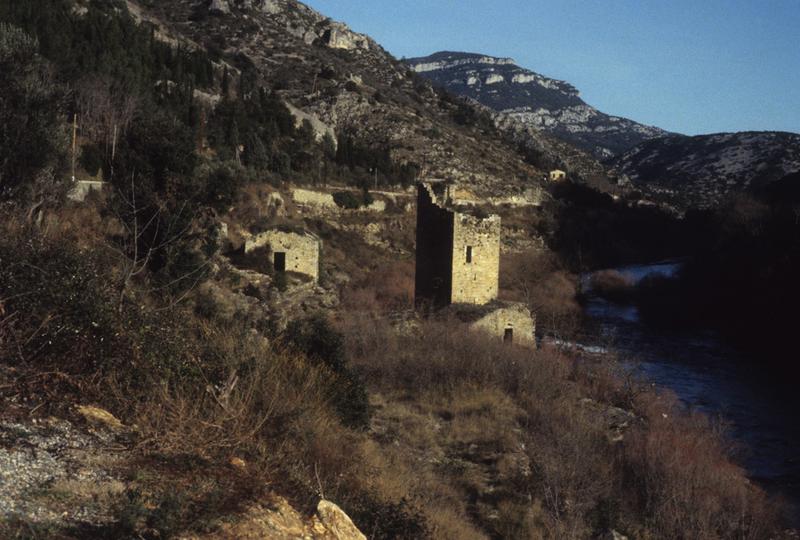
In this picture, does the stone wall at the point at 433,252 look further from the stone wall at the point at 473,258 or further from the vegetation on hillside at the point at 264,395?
A: the vegetation on hillside at the point at 264,395

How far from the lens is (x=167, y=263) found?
12539mm

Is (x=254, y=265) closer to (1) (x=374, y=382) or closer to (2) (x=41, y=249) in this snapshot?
(1) (x=374, y=382)

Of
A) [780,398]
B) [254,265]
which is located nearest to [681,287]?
[780,398]

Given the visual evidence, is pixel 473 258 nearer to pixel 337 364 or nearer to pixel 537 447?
pixel 537 447

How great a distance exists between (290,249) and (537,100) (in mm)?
127194

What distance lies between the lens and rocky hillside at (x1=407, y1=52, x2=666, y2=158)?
13138 centimetres

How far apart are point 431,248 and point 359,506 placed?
13394mm

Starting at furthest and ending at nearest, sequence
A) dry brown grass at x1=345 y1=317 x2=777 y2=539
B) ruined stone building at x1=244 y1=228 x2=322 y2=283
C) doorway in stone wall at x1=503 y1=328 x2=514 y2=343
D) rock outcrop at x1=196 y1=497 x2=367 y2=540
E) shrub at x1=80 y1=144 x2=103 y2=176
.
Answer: shrub at x1=80 y1=144 x2=103 y2=176
ruined stone building at x1=244 y1=228 x2=322 y2=283
doorway in stone wall at x1=503 y1=328 x2=514 y2=343
dry brown grass at x1=345 y1=317 x2=777 y2=539
rock outcrop at x1=196 y1=497 x2=367 y2=540

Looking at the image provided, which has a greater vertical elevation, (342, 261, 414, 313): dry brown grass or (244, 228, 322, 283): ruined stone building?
(244, 228, 322, 283): ruined stone building

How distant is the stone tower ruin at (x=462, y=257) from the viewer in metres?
18.5

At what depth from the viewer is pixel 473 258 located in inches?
734

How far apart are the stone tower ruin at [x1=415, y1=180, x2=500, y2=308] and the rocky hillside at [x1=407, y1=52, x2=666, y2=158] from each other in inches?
4274

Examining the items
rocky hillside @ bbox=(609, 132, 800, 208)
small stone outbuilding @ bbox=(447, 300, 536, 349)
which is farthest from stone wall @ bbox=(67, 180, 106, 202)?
rocky hillside @ bbox=(609, 132, 800, 208)

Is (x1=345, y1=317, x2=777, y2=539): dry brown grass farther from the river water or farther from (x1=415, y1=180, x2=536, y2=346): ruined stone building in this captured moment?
(x1=415, y1=180, x2=536, y2=346): ruined stone building
